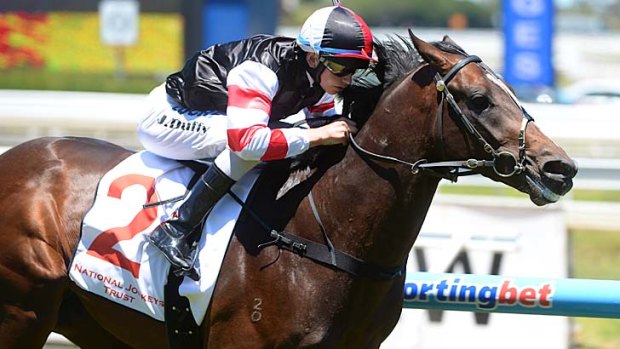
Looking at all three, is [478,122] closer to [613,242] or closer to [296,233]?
[296,233]

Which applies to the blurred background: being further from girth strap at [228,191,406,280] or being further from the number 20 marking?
the number 20 marking

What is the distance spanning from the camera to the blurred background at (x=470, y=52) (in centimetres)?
618

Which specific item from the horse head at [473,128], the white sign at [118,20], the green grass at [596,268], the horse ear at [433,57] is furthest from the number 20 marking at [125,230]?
the white sign at [118,20]

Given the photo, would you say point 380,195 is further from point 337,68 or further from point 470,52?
point 470,52

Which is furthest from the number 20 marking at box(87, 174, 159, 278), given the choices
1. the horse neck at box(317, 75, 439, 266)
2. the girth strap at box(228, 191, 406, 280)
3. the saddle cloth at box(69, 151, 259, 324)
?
the horse neck at box(317, 75, 439, 266)

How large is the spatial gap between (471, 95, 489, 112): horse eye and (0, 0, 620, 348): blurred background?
0.69 metres

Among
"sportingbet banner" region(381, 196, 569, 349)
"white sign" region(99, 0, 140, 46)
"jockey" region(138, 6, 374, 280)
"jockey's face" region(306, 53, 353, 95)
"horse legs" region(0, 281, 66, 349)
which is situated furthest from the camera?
"white sign" region(99, 0, 140, 46)

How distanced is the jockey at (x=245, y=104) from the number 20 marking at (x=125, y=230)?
130mm

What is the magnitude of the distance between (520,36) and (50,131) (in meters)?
8.02

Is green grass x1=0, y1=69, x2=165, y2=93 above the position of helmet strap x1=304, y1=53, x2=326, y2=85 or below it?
below

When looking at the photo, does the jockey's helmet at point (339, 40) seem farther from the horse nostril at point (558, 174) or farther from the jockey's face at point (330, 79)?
the horse nostril at point (558, 174)

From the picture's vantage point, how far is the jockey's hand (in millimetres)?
3801

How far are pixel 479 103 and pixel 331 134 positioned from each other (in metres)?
0.52

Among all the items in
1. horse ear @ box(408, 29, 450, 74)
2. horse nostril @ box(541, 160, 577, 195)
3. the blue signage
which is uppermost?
horse ear @ box(408, 29, 450, 74)
